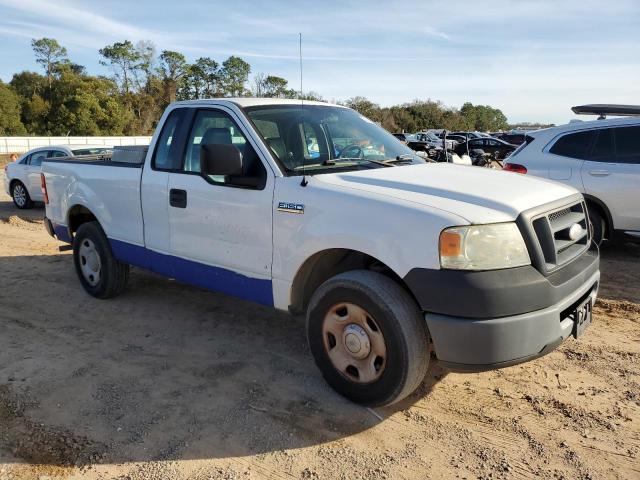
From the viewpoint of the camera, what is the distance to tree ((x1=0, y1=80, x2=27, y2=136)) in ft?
139

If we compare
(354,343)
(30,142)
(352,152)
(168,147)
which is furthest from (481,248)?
(30,142)

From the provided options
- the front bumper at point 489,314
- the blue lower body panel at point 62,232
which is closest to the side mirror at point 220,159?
the front bumper at point 489,314

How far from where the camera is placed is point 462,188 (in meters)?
3.37

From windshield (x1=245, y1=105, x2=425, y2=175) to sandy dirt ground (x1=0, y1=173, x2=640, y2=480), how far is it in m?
1.55

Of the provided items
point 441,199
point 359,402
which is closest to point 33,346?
point 359,402

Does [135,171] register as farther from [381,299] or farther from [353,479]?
[353,479]

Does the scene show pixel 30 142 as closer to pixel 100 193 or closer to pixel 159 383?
pixel 100 193

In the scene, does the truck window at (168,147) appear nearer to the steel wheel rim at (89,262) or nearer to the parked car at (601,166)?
the steel wheel rim at (89,262)

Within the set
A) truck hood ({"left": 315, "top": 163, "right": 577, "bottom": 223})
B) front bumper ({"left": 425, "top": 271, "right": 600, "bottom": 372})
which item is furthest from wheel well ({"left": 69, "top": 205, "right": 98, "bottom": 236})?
front bumper ({"left": 425, "top": 271, "right": 600, "bottom": 372})

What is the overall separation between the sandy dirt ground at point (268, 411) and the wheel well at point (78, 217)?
4.23ft

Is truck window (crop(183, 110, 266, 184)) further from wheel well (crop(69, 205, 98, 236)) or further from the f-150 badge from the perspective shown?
wheel well (crop(69, 205, 98, 236))

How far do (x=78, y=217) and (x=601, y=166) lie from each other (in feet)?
21.0

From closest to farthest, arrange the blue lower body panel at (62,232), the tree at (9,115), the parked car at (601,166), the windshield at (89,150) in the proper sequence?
the blue lower body panel at (62,232), the parked car at (601,166), the windshield at (89,150), the tree at (9,115)

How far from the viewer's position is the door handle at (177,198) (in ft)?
14.4
